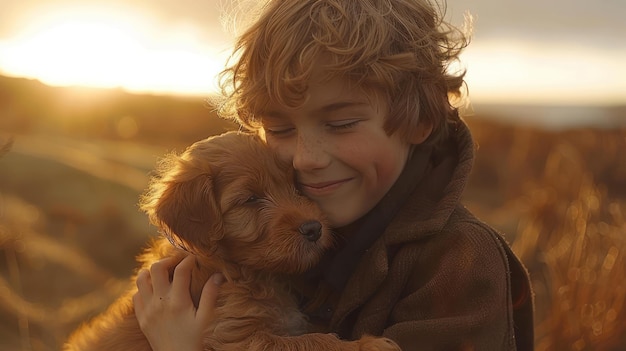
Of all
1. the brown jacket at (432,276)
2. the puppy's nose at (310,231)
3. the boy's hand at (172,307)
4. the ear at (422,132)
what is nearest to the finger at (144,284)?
the boy's hand at (172,307)

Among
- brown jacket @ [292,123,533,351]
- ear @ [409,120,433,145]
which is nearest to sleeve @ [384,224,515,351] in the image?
brown jacket @ [292,123,533,351]

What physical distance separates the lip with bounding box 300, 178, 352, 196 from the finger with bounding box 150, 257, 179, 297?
2.45 ft

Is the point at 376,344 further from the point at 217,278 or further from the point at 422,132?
the point at 422,132

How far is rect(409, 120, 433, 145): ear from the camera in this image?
3.21 meters

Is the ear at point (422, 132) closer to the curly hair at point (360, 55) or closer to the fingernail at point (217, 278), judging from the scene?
the curly hair at point (360, 55)

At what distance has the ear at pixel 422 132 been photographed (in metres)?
3.21

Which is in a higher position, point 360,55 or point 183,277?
point 360,55

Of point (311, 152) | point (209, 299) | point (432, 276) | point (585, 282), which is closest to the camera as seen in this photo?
point (432, 276)

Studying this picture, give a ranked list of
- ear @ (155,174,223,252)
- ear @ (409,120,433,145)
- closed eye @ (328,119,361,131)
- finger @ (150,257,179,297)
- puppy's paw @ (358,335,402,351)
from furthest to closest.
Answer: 1. finger @ (150,257,179,297)
2. ear @ (409,120,433,145)
3. ear @ (155,174,223,252)
4. closed eye @ (328,119,361,131)
5. puppy's paw @ (358,335,402,351)

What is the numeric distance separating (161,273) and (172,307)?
20cm

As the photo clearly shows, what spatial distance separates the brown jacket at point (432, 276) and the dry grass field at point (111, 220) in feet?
4.91

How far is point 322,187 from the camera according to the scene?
3.19 metres

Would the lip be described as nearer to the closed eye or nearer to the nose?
the nose

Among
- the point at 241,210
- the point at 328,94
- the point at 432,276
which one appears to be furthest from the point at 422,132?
the point at 241,210
